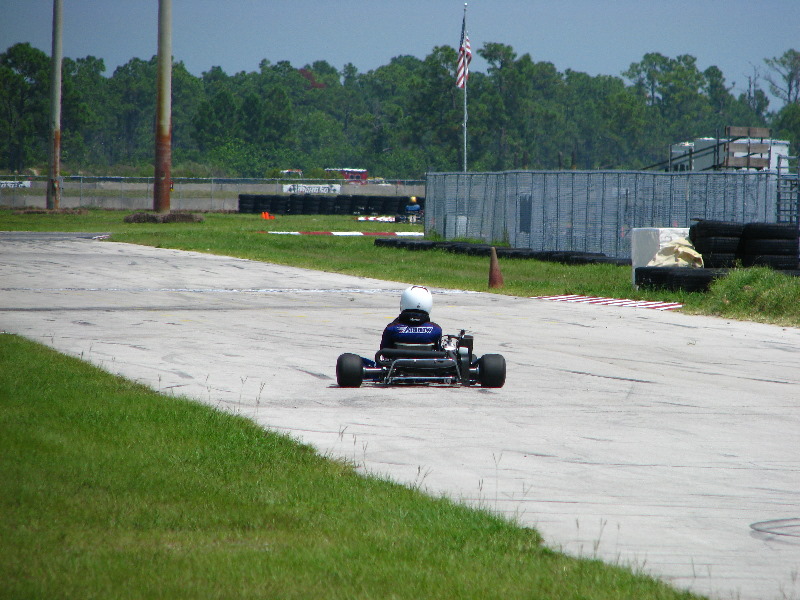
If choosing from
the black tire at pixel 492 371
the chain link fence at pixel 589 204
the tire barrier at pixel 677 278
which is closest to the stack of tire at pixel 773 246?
the tire barrier at pixel 677 278

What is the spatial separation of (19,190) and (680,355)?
58611mm

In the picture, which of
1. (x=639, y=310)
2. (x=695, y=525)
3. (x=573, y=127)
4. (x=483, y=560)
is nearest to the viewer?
(x=483, y=560)

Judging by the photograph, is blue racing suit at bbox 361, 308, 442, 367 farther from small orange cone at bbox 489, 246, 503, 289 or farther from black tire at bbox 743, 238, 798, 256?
black tire at bbox 743, 238, 798, 256

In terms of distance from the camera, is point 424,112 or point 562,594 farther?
point 424,112

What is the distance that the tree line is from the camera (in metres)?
106

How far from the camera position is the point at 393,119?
134000mm

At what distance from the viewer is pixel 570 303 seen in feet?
61.3

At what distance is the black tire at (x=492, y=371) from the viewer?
31.8ft

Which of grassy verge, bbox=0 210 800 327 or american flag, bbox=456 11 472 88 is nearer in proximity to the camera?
grassy verge, bbox=0 210 800 327

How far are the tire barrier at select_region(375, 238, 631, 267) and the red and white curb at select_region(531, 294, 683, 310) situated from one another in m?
5.95

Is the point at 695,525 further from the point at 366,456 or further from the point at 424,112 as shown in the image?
the point at 424,112

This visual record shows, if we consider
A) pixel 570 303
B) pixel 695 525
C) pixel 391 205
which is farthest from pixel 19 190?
pixel 695 525

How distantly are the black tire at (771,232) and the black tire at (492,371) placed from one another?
39.2 ft

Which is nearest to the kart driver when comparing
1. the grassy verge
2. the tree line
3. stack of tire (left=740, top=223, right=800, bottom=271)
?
the grassy verge
